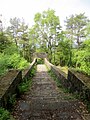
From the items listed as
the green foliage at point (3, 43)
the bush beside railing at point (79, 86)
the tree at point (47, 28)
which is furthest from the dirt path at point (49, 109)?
the tree at point (47, 28)

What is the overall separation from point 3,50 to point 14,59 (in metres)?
8.13

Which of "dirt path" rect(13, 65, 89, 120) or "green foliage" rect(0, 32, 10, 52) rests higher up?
"green foliage" rect(0, 32, 10, 52)

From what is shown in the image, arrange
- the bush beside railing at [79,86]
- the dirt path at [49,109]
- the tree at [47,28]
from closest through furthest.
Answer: the dirt path at [49,109]
the bush beside railing at [79,86]
the tree at [47,28]

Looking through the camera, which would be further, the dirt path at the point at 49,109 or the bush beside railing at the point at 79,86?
the bush beside railing at the point at 79,86

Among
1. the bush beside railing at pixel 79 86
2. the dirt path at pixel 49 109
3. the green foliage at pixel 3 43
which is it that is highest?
the green foliage at pixel 3 43

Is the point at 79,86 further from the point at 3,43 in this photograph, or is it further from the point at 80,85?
the point at 3,43

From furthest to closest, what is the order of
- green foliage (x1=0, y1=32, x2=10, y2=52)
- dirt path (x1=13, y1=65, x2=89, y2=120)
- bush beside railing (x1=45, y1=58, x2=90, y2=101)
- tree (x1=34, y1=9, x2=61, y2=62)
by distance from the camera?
1. tree (x1=34, y1=9, x2=61, y2=62)
2. green foliage (x1=0, y1=32, x2=10, y2=52)
3. bush beside railing (x1=45, y1=58, x2=90, y2=101)
4. dirt path (x1=13, y1=65, x2=89, y2=120)

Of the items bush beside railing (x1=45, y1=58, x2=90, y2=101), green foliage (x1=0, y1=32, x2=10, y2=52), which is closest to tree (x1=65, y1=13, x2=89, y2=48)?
green foliage (x1=0, y1=32, x2=10, y2=52)

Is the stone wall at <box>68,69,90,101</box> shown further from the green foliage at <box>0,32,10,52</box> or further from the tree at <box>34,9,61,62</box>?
the tree at <box>34,9,61,62</box>

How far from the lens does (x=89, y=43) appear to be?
99.7ft

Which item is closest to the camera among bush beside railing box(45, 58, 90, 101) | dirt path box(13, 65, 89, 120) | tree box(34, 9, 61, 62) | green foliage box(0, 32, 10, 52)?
dirt path box(13, 65, 89, 120)

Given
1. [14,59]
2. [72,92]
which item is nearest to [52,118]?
[72,92]

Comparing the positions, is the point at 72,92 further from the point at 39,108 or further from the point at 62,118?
the point at 62,118

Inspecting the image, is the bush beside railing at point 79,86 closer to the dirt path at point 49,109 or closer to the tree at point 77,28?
the dirt path at point 49,109
